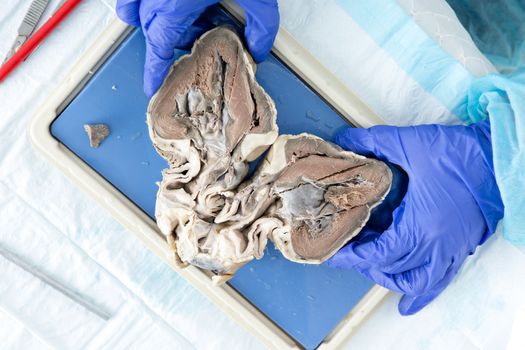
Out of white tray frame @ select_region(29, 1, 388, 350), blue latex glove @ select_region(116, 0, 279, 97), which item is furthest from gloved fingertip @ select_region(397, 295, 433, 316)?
blue latex glove @ select_region(116, 0, 279, 97)

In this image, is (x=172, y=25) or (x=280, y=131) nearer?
(x=172, y=25)

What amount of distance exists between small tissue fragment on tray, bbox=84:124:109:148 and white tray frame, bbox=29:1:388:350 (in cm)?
6

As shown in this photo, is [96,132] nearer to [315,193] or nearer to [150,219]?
[150,219]

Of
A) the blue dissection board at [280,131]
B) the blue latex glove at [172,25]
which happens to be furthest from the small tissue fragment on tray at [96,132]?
the blue latex glove at [172,25]

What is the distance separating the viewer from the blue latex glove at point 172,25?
979 millimetres

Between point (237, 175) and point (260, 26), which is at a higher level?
point (260, 26)

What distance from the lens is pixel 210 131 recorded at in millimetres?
1070

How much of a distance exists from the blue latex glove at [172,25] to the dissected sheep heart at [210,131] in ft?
0.09

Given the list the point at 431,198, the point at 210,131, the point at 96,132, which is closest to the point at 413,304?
the point at 431,198

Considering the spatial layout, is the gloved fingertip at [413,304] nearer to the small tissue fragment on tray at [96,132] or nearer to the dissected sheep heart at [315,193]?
the dissected sheep heart at [315,193]

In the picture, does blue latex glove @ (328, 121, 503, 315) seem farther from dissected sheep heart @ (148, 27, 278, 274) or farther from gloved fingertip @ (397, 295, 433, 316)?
dissected sheep heart @ (148, 27, 278, 274)

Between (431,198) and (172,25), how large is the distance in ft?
1.91

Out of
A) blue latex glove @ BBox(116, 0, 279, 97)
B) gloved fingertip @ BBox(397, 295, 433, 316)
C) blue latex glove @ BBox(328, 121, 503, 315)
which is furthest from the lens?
gloved fingertip @ BBox(397, 295, 433, 316)

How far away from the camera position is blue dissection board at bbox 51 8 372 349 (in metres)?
1.13
